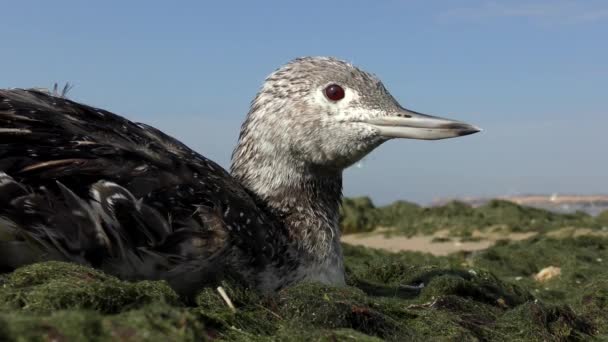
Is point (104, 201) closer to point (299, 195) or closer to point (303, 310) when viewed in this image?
point (303, 310)

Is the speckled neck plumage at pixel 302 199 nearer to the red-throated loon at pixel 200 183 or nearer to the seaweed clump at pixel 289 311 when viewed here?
the red-throated loon at pixel 200 183

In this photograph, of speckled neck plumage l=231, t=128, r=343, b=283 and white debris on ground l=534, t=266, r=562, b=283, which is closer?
speckled neck plumage l=231, t=128, r=343, b=283

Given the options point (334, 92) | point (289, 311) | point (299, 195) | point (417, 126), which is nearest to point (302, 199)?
point (299, 195)

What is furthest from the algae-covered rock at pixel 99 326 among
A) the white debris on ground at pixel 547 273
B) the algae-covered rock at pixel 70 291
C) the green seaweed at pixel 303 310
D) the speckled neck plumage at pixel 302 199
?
the white debris on ground at pixel 547 273

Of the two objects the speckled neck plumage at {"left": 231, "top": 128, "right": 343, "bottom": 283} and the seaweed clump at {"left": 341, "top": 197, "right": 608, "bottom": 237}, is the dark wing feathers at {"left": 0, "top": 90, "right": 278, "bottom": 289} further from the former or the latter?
the seaweed clump at {"left": 341, "top": 197, "right": 608, "bottom": 237}

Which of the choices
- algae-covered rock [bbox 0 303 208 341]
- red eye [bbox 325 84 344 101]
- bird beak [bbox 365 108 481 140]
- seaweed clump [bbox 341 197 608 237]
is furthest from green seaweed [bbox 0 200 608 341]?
seaweed clump [bbox 341 197 608 237]

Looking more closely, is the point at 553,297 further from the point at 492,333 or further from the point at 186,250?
the point at 186,250

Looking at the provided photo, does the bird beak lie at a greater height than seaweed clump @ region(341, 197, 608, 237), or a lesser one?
greater

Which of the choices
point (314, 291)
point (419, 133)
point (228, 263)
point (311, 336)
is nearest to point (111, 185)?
point (228, 263)
